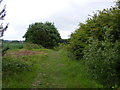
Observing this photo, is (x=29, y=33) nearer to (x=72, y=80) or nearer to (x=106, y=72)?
(x=72, y=80)

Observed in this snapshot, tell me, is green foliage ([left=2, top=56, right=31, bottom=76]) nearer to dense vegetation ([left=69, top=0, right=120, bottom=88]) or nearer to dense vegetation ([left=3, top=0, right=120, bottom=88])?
dense vegetation ([left=3, top=0, right=120, bottom=88])

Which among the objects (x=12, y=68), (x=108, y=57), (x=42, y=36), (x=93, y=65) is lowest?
(x=12, y=68)

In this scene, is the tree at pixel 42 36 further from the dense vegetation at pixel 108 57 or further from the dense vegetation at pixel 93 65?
the dense vegetation at pixel 108 57

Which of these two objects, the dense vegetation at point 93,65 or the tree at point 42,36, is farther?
the tree at point 42,36

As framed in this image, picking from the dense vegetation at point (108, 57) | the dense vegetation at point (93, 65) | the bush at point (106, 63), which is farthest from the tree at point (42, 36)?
the bush at point (106, 63)

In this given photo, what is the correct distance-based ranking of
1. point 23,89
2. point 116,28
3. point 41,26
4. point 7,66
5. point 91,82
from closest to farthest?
point 116,28, point 23,89, point 91,82, point 7,66, point 41,26

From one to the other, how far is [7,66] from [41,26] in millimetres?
25630

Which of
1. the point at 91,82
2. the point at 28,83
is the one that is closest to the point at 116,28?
the point at 91,82

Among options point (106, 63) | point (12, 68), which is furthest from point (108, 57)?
point (12, 68)

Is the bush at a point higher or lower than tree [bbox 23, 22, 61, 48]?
lower

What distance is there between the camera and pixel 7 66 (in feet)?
31.4

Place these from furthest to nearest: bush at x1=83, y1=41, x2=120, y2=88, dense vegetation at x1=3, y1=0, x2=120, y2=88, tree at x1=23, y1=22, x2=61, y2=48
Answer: tree at x1=23, y1=22, x2=61, y2=48, dense vegetation at x1=3, y1=0, x2=120, y2=88, bush at x1=83, y1=41, x2=120, y2=88

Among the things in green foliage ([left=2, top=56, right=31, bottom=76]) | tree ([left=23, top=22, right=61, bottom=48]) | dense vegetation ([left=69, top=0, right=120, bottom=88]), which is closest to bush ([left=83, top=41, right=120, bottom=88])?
dense vegetation ([left=69, top=0, right=120, bottom=88])

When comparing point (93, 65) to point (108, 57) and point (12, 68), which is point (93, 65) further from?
point (12, 68)
